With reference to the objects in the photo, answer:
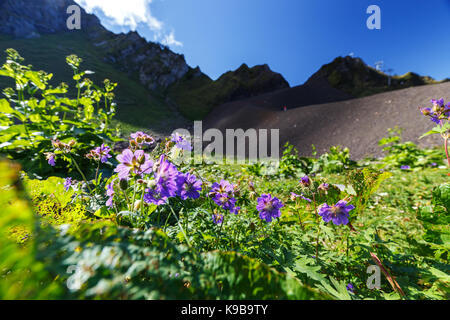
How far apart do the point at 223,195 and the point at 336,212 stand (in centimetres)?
51

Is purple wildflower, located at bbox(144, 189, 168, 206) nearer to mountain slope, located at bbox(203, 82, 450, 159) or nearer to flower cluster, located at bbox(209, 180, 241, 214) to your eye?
flower cluster, located at bbox(209, 180, 241, 214)

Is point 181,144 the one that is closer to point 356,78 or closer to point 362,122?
point 362,122

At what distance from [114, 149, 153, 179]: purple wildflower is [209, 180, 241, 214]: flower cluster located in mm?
341

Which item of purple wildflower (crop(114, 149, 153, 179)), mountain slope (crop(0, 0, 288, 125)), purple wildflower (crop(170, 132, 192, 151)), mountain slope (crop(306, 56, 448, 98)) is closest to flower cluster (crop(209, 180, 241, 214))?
purple wildflower (crop(170, 132, 192, 151))

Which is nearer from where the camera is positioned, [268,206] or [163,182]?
[163,182]

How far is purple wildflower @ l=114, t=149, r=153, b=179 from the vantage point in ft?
2.18

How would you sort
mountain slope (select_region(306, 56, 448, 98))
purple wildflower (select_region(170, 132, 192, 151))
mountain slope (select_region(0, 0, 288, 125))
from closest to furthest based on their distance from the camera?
1. purple wildflower (select_region(170, 132, 192, 151))
2. mountain slope (select_region(0, 0, 288, 125))
3. mountain slope (select_region(306, 56, 448, 98))

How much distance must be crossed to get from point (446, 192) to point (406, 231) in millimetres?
1131

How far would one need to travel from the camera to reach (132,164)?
2.27ft

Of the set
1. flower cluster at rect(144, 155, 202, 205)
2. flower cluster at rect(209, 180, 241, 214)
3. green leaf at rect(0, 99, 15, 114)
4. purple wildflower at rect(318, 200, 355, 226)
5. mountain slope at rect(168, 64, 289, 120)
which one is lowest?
purple wildflower at rect(318, 200, 355, 226)

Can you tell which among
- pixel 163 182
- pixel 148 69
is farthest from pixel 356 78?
pixel 163 182

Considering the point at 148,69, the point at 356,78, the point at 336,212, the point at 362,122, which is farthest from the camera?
the point at 148,69

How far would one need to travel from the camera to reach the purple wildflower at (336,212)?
0.84 m
